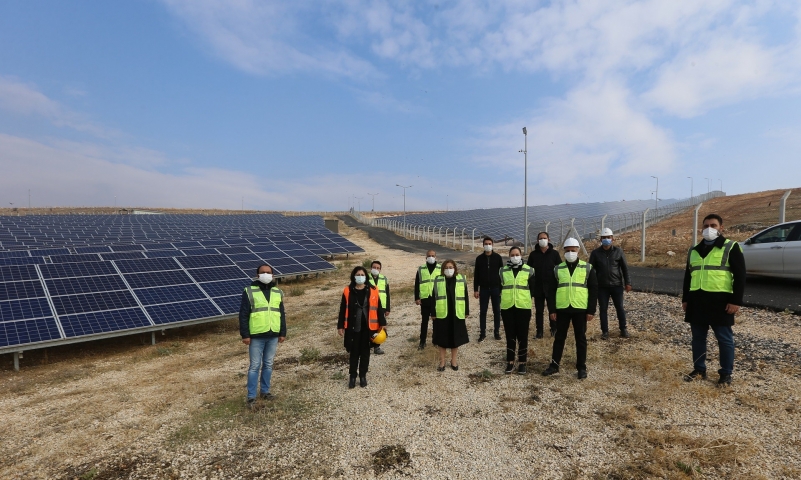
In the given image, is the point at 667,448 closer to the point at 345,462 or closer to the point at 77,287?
the point at 345,462

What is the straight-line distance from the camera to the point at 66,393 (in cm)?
618

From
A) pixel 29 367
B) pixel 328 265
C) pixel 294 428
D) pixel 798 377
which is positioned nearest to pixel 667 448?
pixel 798 377

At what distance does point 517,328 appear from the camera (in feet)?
19.9

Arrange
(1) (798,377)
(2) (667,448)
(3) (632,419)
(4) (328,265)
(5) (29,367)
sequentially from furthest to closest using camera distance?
(4) (328,265) < (5) (29,367) < (1) (798,377) < (3) (632,419) < (2) (667,448)

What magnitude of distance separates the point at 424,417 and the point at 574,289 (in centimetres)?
260

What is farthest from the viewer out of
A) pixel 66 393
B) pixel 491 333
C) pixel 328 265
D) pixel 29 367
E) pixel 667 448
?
pixel 328 265

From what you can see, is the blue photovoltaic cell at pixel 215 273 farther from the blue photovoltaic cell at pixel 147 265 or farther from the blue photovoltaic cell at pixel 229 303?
the blue photovoltaic cell at pixel 229 303

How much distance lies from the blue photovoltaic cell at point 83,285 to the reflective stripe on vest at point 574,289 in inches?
366

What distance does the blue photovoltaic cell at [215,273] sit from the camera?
10930mm

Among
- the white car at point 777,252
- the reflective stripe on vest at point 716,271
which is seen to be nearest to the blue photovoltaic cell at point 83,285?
the reflective stripe on vest at point 716,271

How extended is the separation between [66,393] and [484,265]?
706 cm

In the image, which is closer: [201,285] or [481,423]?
[481,423]

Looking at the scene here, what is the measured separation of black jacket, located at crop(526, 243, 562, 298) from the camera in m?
7.24

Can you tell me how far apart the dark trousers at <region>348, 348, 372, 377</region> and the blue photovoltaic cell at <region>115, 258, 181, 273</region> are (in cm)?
753
